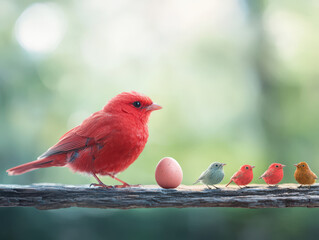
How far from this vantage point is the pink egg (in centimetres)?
162

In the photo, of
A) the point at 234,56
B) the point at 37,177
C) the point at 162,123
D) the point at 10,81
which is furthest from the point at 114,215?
the point at 234,56

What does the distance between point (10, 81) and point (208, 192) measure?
208cm

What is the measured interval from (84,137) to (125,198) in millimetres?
327

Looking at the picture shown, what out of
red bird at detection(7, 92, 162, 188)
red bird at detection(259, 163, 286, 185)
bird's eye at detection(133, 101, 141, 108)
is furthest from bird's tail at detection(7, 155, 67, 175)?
red bird at detection(259, 163, 286, 185)

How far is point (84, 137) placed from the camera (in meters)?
1.61

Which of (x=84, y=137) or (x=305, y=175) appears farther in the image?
(x=305, y=175)

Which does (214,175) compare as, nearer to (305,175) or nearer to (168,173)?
(168,173)

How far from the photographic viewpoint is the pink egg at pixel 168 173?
1620 mm

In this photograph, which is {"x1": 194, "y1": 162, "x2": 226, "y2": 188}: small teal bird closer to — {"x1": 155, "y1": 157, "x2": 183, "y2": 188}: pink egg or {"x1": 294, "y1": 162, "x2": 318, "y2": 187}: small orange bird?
{"x1": 155, "y1": 157, "x2": 183, "y2": 188}: pink egg

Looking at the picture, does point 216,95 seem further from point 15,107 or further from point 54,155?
point 54,155

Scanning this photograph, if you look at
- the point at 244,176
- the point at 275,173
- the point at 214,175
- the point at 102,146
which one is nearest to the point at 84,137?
the point at 102,146

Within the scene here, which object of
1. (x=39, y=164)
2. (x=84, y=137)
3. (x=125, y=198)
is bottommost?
(x=125, y=198)

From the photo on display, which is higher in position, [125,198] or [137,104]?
[137,104]

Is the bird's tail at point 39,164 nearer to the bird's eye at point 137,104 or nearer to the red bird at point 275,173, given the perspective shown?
the bird's eye at point 137,104
